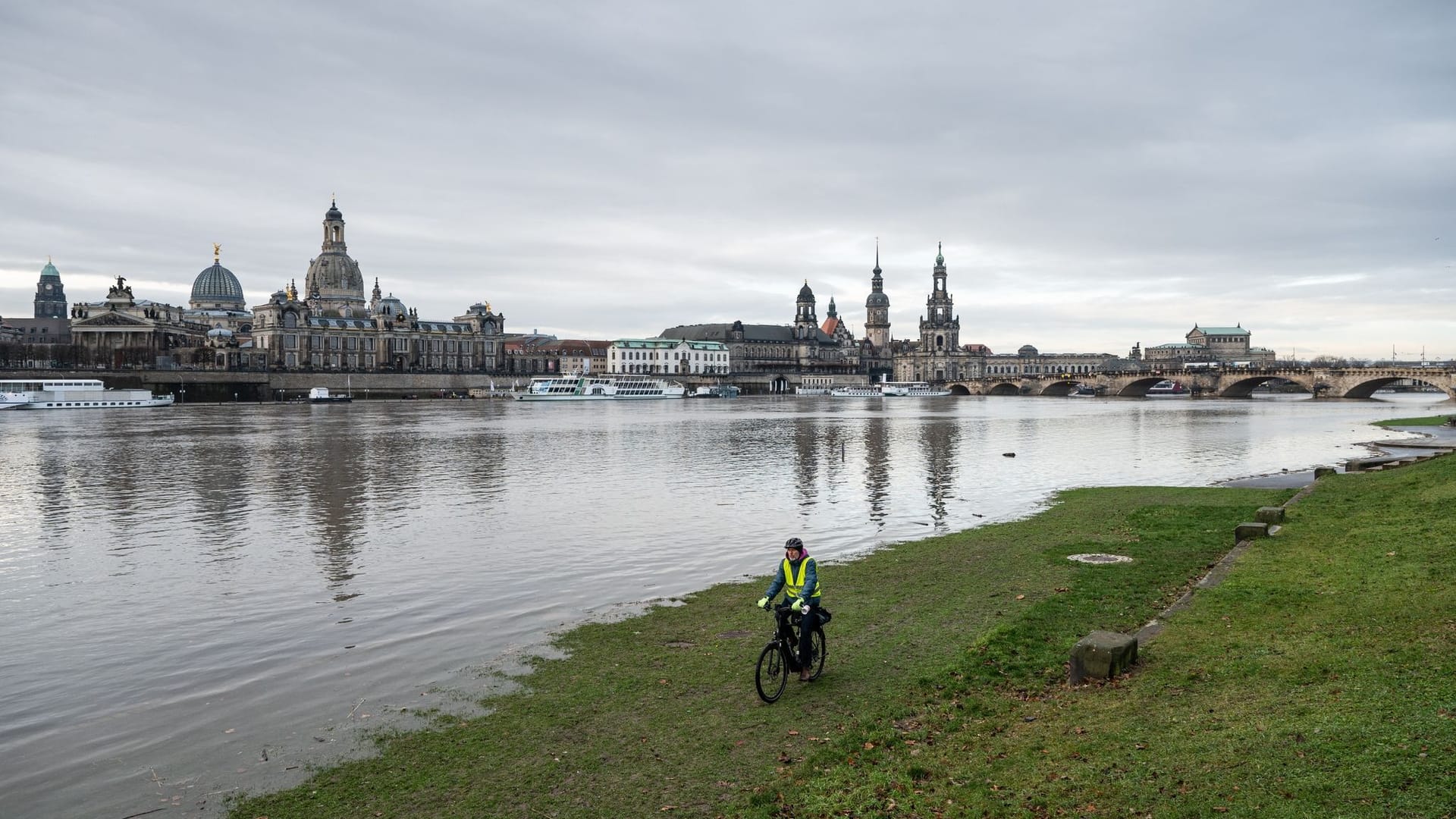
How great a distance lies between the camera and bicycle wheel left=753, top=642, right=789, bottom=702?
1293 centimetres

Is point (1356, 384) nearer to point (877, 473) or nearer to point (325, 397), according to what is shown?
point (877, 473)

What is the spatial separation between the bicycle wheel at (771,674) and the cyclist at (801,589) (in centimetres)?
34

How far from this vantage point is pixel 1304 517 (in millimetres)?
23141

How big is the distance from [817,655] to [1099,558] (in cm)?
1059

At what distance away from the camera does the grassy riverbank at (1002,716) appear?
8.74 metres

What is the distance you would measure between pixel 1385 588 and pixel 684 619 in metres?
11.8

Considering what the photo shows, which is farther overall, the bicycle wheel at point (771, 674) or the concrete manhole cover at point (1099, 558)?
the concrete manhole cover at point (1099, 558)

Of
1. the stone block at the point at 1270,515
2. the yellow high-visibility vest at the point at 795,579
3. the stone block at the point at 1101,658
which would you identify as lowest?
the stone block at the point at 1101,658

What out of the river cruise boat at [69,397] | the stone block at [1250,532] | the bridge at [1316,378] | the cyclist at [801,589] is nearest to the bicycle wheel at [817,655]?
the cyclist at [801,589]

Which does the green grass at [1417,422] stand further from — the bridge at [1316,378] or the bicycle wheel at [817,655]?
the bicycle wheel at [817,655]

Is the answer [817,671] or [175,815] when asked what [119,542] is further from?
[817,671]

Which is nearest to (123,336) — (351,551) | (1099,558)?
(351,551)

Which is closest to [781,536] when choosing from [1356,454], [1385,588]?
[1385,588]

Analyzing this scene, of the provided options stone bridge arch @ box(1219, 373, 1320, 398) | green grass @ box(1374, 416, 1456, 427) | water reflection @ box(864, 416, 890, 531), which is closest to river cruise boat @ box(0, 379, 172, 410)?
water reflection @ box(864, 416, 890, 531)
